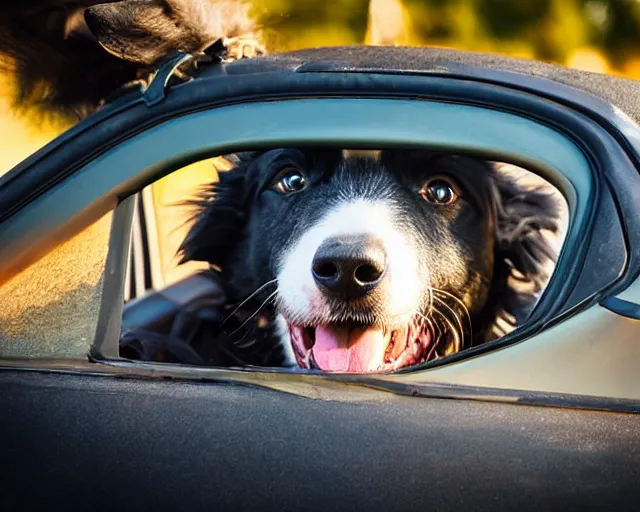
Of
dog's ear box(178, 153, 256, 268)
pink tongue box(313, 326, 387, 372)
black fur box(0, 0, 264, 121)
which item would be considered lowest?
pink tongue box(313, 326, 387, 372)

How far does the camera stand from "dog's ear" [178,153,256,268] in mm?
2428

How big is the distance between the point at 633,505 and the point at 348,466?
0.37 meters

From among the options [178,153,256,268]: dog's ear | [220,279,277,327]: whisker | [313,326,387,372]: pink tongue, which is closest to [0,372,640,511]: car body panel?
[313,326,387,372]: pink tongue

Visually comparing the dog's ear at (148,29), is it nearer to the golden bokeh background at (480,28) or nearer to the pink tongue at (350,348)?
the pink tongue at (350,348)

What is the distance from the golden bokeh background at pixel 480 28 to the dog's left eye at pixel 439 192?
5.34ft

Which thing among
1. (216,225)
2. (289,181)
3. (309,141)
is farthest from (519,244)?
(216,225)

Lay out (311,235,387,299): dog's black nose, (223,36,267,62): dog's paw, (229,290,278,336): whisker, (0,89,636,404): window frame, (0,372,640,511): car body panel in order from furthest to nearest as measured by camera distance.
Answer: (229,290,278,336): whisker
(223,36,267,62): dog's paw
(311,235,387,299): dog's black nose
(0,89,636,404): window frame
(0,372,640,511): car body panel

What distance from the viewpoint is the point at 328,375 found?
4.88ft

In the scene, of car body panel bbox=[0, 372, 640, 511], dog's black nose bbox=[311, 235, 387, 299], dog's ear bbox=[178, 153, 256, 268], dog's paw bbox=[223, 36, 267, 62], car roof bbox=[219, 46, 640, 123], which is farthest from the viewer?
dog's ear bbox=[178, 153, 256, 268]

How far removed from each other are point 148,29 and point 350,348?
756 mm

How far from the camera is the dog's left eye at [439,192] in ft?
6.40

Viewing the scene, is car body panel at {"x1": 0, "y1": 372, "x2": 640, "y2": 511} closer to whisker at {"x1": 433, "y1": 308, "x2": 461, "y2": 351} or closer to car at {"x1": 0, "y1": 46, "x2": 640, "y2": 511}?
car at {"x1": 0, "y1": 46, "x2": 640, "y2": 511}

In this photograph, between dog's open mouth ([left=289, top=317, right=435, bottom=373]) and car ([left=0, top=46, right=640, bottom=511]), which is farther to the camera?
dog's open mouth ([left=289, top=317, right=435, bottom=373])

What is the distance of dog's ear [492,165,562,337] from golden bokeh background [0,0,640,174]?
1656 millimetres
